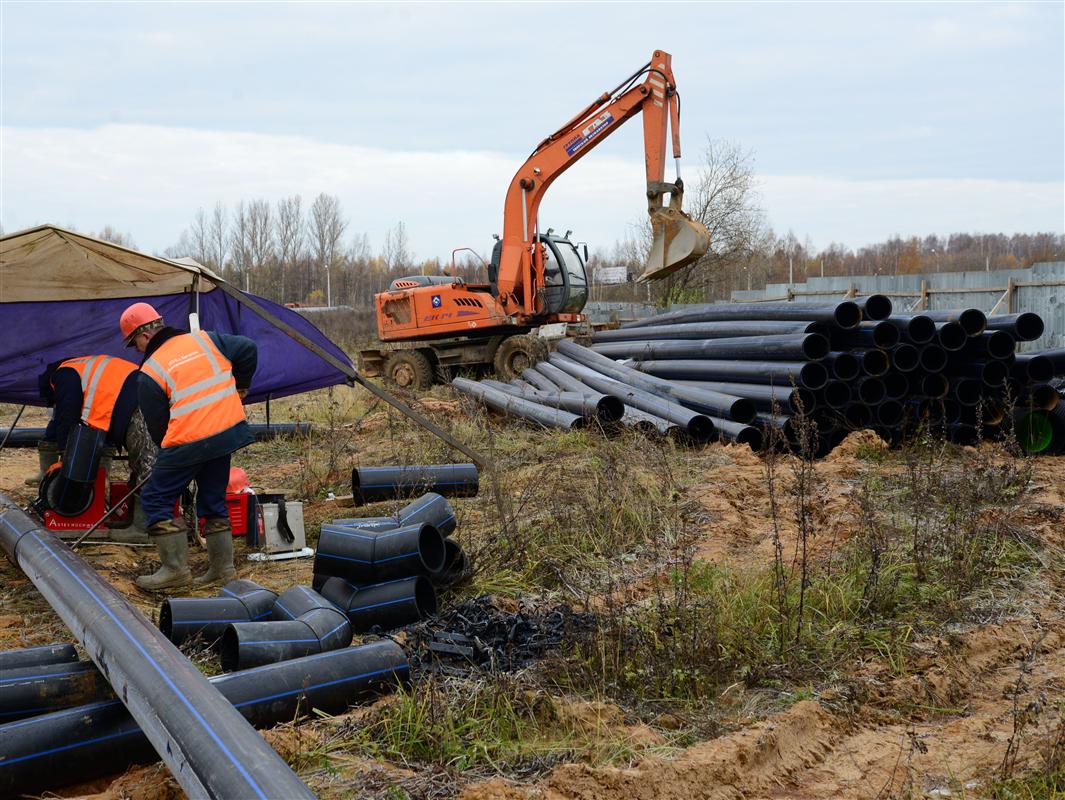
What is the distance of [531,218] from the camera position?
663 inches

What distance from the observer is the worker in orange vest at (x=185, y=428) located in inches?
261

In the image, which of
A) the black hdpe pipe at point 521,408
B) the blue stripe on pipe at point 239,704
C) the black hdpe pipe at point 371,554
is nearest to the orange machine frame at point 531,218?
the black hdpe pipe at point 521,408

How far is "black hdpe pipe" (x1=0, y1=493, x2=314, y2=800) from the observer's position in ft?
10.0

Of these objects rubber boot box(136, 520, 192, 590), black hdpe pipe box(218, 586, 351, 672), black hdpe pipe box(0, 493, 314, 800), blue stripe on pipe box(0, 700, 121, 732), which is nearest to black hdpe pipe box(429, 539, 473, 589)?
black hdpe pipe box(218, 586, 351, 672)

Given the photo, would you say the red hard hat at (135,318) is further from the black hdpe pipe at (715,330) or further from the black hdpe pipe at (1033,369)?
the black hdpe pipe at (1033,369)

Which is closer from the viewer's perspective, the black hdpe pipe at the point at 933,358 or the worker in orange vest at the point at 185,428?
the worker in orange vest at the point at 185,428

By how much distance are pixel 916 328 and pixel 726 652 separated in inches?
286

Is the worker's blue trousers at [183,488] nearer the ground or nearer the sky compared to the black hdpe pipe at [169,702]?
nearer the sky

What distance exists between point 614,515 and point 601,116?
10.0 m

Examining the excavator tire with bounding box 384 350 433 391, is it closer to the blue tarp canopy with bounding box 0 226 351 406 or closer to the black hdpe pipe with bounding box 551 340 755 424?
the black hdpe pipe with bounding box 551 340 755 424

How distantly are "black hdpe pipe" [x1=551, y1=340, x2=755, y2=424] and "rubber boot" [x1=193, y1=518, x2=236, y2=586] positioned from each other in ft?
18.9

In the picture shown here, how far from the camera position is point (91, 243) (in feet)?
25.4

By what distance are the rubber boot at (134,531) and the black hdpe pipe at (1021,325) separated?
9109mm

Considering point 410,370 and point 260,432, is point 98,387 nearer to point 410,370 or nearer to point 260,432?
point 260,432
